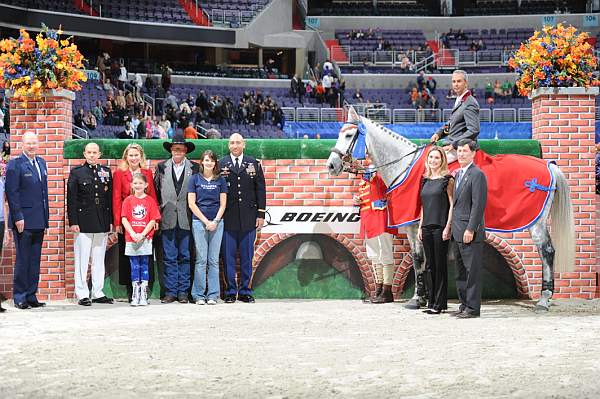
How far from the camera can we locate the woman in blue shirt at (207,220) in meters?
9.56

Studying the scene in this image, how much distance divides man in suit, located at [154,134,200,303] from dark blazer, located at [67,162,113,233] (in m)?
0.62

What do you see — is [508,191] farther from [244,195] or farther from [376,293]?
[244,195]

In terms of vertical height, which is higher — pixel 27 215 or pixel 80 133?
pixel 80 133

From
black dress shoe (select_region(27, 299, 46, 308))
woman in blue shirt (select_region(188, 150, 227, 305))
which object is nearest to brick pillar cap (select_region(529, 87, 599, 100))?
woman in blue shirt (select_region(188, 150, 227, 305))

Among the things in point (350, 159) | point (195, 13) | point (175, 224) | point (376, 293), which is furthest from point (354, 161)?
point (195, 13)

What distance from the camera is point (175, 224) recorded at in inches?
381

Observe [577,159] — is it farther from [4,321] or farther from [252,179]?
[4,321]

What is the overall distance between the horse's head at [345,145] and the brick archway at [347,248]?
3.47ft

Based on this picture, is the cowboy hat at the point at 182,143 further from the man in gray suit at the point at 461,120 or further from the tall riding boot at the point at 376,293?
the man in gray suit at the point at 461,120

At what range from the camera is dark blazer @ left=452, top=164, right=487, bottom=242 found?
820 cm

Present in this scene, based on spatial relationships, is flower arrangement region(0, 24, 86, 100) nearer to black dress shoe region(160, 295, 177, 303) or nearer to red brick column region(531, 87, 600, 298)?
black dress shoe region(160, 295, 177, 303)

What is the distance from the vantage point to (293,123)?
26.2 meters

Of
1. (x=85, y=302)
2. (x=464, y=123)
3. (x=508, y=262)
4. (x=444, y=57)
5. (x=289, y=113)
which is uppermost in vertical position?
(x=444, y=57)

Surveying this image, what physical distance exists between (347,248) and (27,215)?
3.40 meters
